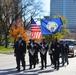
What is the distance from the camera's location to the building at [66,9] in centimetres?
16135

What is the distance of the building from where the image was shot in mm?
161350

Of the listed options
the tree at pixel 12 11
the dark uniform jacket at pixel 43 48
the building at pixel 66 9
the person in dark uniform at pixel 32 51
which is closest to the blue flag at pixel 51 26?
the dark uniform jacket at pixel 43 48

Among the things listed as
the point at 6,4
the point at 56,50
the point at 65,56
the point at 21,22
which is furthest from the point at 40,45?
the point at 21,22

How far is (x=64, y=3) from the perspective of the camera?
164m

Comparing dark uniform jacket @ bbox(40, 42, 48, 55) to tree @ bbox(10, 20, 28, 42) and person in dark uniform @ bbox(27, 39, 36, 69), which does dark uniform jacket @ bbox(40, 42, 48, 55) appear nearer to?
person in dark uniform @ bbox(27, 39, 36, 69)

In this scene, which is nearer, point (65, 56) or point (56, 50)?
point (56, 50)

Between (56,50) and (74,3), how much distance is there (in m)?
151

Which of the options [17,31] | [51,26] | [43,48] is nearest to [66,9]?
[17,31]

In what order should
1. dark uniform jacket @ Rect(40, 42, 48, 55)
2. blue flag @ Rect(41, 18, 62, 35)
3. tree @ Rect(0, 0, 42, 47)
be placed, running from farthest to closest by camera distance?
tree @ Rect(0, 0, 42, 47) < blue flag @ Rect(41, 18, 62, 35) < dark uniform jacket @ Rect(40, 42, 48, 55)

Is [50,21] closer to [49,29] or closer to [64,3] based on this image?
[49,29]

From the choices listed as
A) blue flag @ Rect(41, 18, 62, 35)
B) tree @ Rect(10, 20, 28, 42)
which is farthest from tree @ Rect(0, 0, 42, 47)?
blue flag @ Rect(41, 18, 62, 35)

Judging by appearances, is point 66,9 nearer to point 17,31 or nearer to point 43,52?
point 17,31

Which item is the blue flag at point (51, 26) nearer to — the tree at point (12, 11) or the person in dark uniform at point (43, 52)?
the person in dark uniform at point (43, 52)

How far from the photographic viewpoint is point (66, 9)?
548 ft
